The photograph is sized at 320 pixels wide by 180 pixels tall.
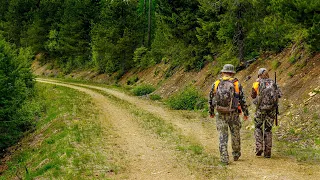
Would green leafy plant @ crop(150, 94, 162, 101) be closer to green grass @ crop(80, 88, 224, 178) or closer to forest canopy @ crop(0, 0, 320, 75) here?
forest canopy @ crop(0, 0, 320, 75)

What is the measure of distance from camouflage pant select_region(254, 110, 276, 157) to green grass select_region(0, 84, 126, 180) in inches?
147

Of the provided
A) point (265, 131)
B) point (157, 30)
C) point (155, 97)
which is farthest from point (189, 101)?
point (157, 30)

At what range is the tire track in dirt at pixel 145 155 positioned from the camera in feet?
28.2

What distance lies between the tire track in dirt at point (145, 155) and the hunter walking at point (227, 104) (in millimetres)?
1235

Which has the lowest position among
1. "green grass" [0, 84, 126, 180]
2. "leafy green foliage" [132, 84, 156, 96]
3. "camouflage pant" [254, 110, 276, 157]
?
"green grass" [0, 84, 126, 180]

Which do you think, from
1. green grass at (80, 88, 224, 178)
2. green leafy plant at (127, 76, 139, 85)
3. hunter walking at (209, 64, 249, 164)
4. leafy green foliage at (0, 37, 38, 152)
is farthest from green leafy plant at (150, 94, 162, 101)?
hunter walking at (209, 64, 249, 164)

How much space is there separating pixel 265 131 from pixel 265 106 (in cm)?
67

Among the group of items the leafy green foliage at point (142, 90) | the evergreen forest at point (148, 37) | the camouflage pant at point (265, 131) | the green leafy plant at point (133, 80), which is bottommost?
the camouflage pant at point (265, 131)

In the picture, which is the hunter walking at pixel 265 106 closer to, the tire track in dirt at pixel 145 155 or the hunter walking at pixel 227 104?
the hunter walking at pixel 227 104

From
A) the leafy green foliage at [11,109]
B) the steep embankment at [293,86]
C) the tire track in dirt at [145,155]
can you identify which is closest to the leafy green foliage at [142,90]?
the steep embankment at [293,86]

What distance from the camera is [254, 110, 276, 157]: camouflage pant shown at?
31.7 feet

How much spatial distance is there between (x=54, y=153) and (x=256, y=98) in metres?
6.60

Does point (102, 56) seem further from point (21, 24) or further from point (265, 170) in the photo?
point (265, 170)

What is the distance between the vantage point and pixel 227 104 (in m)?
9.06
